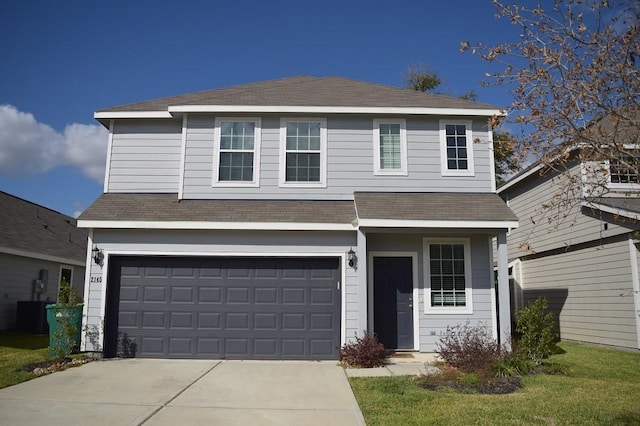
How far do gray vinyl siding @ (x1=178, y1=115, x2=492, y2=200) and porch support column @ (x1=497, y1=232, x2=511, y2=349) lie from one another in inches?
72.2

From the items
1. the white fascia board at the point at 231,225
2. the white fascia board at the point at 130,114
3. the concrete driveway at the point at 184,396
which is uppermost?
the white fascia board at the point at 130,114

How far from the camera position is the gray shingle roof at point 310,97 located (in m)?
12.0

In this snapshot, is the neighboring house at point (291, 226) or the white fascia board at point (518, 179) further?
the white fascia board at point (518, 179)

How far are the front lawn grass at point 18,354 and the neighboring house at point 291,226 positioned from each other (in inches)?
47.8

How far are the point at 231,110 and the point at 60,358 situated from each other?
6.29 m

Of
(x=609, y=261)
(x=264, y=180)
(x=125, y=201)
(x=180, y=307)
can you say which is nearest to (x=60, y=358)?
(x=180, y=307)

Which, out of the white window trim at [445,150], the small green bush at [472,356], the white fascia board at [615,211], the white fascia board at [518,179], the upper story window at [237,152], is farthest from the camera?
the white fascia board at [518,179]

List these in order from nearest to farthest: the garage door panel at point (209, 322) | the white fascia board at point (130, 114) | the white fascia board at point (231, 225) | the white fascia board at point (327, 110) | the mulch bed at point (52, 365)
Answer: the mulch bed at point (52, 365)
the white fascia board at point (231, 225)
the garage door panel at point (209, 322)
the white fascia board at point (327, 110)
the white fascia board at point (130, 114)

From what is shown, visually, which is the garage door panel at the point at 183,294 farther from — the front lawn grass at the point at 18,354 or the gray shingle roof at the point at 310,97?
the gray shingle roof at the point at 310,97

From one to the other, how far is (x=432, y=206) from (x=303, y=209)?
9.25 feet

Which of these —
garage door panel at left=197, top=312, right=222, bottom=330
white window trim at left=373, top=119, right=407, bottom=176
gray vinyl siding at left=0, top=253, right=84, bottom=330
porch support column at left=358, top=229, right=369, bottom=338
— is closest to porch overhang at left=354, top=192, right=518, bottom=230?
porch support column at left=358, top=229, right=369, bottom=338

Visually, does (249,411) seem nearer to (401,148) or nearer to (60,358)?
(60,358)

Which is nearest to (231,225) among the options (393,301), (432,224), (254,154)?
(254,154)

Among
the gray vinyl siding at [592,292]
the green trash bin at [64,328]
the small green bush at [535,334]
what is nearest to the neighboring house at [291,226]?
the green trash bin at [64,328]
